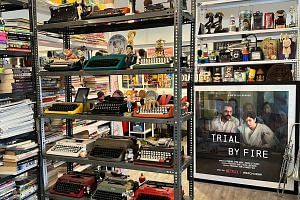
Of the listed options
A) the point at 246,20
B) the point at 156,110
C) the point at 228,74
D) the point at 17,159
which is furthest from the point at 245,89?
the point at 17,159

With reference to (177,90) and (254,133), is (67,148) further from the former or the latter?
(254,133)

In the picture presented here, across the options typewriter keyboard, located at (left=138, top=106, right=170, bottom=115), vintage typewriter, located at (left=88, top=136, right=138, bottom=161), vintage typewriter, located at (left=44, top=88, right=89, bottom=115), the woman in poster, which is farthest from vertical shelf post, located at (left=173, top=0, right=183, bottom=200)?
the woman in poster

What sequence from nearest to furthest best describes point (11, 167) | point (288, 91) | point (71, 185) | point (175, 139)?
point (175, 139)
point (11, 167)
point (71, 185)
point (288, 91)

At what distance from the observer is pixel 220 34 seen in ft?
12.5

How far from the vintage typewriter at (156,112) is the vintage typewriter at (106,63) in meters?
0.38

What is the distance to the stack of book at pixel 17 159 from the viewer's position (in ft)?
7.35

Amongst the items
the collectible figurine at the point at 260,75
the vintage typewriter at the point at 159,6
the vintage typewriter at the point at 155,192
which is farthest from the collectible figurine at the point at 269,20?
the vintage typewriter at the point at 155,192

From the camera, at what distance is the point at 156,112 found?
2123 millimetres

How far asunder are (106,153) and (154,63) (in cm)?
86

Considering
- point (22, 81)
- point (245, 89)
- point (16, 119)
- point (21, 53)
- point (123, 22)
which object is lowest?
point (16, 119)

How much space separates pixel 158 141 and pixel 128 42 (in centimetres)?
95

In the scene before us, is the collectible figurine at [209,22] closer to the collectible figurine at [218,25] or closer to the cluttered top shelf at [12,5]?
the collectible figurine at [218,25]

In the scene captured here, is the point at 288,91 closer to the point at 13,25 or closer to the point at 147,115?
the point at 147,115

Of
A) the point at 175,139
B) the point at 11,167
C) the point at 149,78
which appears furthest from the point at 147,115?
the point at 149,78
